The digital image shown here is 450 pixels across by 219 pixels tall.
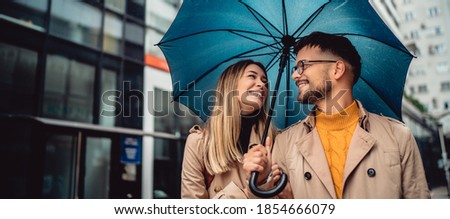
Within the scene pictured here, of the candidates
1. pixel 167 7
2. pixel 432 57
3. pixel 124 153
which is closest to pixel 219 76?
pixel 167 7

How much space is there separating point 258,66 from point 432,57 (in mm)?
2135

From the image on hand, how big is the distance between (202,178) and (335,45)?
4.69ft

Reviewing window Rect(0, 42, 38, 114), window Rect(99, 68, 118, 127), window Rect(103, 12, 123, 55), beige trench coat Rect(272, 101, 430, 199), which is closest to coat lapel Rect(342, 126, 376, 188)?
beige trench coat Rect(272, 101, 430, 199)

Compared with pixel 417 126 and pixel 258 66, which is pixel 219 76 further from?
pixel 417 126

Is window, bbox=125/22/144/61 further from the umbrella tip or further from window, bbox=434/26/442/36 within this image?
window, bbox=434/26/442/36

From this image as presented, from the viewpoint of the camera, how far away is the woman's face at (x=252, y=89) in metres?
2.68

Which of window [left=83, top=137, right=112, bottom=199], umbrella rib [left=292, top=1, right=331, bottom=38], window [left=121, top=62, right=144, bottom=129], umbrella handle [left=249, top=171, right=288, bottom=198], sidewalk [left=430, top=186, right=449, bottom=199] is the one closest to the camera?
umbrella handle [left=249, top=171, right=288, bottom=198]

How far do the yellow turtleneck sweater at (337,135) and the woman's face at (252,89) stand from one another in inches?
17.9

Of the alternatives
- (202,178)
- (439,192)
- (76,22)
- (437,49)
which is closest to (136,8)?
(76,22)

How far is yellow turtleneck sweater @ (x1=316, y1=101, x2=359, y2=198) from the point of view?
2.45 m

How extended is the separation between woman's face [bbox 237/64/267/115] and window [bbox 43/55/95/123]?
2.46 m

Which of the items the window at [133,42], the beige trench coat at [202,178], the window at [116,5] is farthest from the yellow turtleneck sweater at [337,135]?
the window at [116,5]

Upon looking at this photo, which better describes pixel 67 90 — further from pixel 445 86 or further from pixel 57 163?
pixel 445 86

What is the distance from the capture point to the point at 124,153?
421 centimetres
